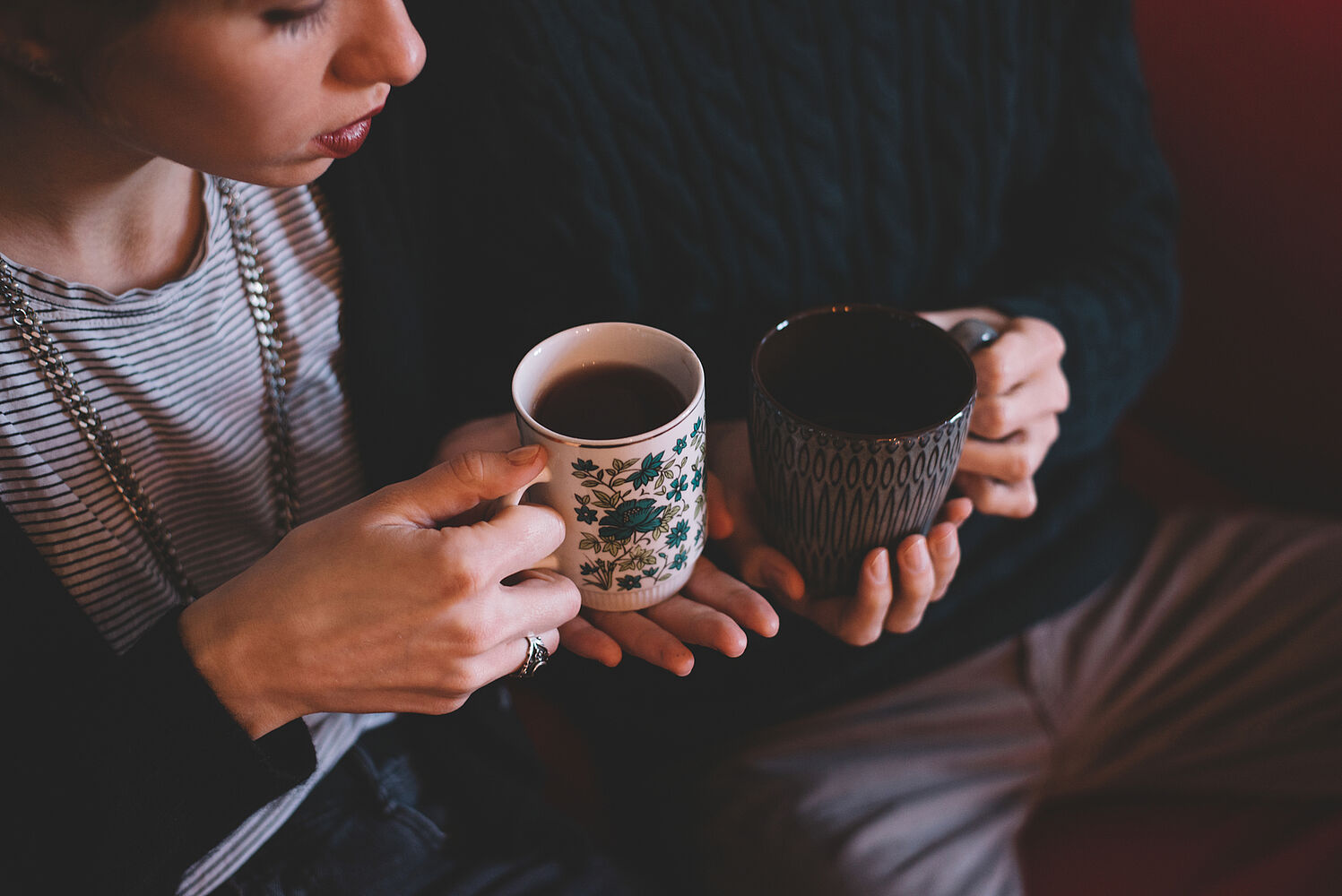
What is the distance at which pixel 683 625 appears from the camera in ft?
2.56

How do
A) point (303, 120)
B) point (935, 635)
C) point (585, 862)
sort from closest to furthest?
point (303, 120) < point (585, 862) < point (935, 635)

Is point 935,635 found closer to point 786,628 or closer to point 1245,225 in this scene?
point 786,628

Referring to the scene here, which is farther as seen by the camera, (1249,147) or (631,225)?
(1249,147)

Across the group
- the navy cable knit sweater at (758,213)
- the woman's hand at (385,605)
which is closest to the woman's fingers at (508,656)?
the woman's hand at (385,605)

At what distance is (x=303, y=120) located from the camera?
630 mm

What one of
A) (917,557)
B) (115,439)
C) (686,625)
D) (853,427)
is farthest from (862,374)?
(115,439)

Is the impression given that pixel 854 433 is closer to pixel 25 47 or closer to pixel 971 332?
pixel 971 332

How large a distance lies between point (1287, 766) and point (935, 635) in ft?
1.29

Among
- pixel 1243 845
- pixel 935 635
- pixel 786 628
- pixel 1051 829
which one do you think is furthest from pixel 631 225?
pixel 1243 845

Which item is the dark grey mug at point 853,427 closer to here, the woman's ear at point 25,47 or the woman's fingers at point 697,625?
the woman's fingers at point 697,625

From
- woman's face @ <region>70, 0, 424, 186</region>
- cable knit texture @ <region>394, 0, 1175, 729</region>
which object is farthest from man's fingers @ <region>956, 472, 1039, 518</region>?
woman's face @ <region>70, 0, 424, 186</region>

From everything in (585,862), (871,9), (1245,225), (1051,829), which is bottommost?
(1051,829)

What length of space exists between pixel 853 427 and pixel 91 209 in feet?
2.19

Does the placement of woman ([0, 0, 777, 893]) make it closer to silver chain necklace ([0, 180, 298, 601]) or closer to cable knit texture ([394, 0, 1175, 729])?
silver chain necklace ([0, 180, 298, 601])
